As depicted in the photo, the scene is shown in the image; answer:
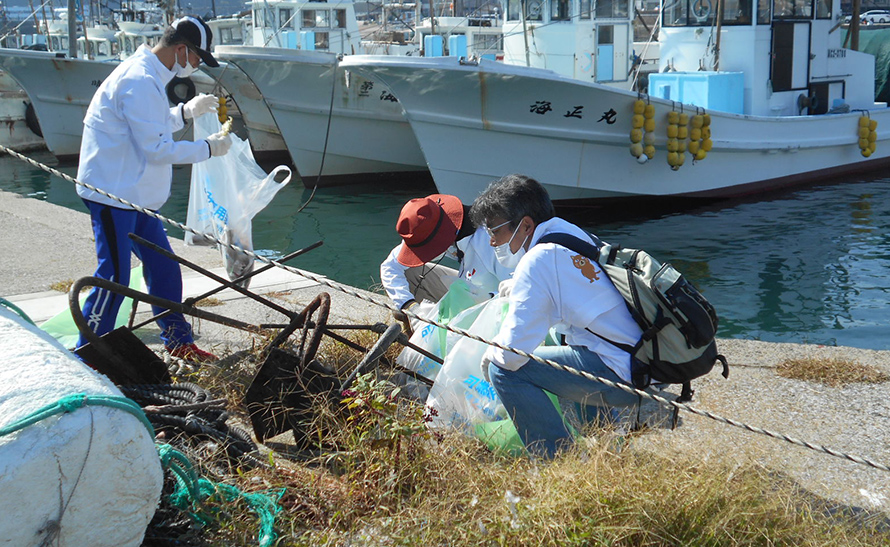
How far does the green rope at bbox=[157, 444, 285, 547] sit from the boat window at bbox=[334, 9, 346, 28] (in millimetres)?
17336

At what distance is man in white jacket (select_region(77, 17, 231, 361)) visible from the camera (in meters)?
4.03

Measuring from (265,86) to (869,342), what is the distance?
37.4 feet

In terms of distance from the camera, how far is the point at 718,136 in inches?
466

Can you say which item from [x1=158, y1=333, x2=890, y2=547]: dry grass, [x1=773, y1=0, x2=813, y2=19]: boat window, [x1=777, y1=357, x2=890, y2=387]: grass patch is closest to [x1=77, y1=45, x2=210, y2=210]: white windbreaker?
[x1=158, y1=333, x2=890, y2=547]: dry grass

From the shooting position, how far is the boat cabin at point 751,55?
40.1 feet

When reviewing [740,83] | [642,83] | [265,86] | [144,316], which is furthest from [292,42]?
[144,316]

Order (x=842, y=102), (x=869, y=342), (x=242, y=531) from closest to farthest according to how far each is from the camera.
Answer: (x=242, y=531) < (x=869, y=342) < (x=842, y=102)

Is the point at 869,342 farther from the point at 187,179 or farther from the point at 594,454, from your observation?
the point at 187,179

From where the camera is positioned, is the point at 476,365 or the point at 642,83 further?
the point at 642,83

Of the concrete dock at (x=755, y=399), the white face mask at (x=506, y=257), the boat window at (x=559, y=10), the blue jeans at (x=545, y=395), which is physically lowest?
the concrete dock at (x=755, y=399)

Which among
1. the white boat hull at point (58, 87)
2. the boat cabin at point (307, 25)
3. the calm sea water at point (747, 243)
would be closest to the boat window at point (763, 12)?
the calm sea water at point (747, 243)

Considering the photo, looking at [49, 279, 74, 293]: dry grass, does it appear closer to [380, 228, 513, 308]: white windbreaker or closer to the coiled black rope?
[380, 228, 513, 308]: white windbreaker

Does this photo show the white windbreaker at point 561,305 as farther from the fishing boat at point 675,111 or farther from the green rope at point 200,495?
the fishing boat at point 675,111

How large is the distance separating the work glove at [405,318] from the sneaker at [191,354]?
3.04 feet
